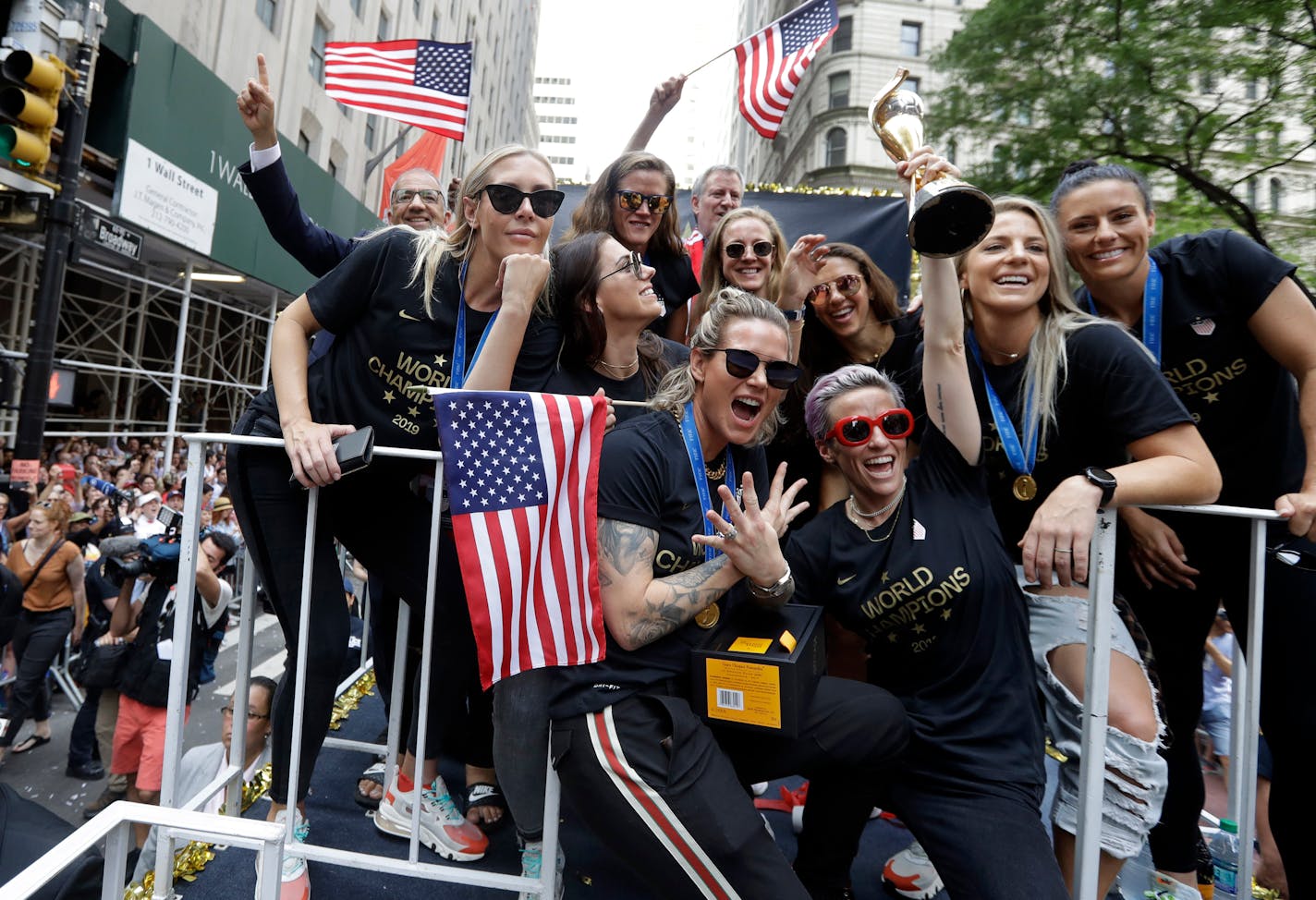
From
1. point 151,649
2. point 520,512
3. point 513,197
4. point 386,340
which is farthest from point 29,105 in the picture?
point 520,512

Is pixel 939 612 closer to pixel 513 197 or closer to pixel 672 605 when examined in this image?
pixel 672 605

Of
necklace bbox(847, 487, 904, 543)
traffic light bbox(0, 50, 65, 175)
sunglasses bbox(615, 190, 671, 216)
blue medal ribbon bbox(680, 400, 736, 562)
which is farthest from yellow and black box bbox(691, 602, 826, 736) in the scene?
traffic light bbox(0, 50, 65, 175)

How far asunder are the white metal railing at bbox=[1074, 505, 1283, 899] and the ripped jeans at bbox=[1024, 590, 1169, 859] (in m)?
0.10

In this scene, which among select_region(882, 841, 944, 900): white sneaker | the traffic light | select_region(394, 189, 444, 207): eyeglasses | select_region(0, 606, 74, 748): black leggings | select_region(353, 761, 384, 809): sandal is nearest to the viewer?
select_region(882, 841, 944, 900): white sneaker

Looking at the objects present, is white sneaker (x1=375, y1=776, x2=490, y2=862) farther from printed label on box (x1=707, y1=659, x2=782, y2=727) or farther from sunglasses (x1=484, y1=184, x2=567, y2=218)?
sunglasses (x1=484, y1=184, x2=567, y2=218)

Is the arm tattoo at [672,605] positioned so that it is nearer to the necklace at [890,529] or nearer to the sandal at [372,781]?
the necklace at [890,529]

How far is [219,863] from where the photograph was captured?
2779 millimetres

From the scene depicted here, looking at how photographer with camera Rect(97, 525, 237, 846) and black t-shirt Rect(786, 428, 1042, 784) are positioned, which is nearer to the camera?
black t-shirt Rect(786, 428, 1042, 784)

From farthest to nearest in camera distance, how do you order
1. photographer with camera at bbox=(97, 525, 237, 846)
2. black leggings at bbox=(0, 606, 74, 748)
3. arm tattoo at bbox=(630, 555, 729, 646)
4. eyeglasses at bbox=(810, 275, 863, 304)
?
black leggings at bbox=(0, 606, 74, 748)
photographer with camera at bbox=(97, 525, 237, 846)
eyeglasses at bbox=(810, 275, 863, 304)
arm tattoo at bbox=(630, 555, 729, 646)

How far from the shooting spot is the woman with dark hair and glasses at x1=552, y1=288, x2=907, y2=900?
2150mm

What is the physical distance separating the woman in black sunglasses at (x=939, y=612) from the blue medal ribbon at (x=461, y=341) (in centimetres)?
125

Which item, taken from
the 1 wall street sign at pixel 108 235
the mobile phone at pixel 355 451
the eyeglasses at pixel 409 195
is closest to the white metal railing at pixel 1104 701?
the mobile phone at pixel 355 451

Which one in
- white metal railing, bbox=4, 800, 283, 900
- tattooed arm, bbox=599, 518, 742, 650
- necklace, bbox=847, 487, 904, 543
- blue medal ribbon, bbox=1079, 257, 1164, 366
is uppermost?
blue medal ribbon, bbox=1079, 257, 1164, 366

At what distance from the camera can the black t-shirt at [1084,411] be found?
2463mm
